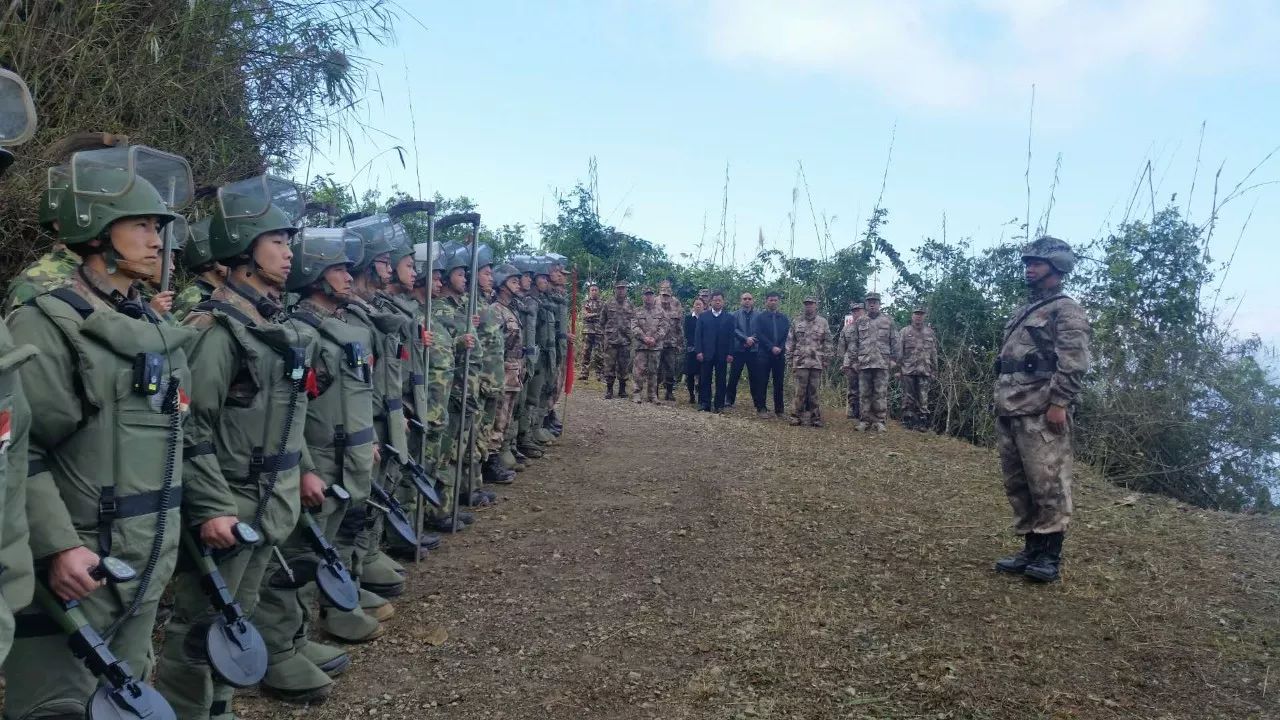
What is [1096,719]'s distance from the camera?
3.93 metres

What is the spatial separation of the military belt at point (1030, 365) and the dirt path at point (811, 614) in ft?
4.66

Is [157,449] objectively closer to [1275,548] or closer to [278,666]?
[278,666]

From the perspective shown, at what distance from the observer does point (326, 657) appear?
14.0ft

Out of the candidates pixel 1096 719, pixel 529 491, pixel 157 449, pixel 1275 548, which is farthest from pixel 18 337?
pixel 1275 548

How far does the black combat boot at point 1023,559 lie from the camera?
5.89m

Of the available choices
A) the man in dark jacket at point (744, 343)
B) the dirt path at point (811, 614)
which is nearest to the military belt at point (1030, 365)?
the dirt path at point (811, 614)

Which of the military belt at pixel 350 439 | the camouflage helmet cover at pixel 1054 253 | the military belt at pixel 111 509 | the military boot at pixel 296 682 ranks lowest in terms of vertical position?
the military boot at pixel 296 682

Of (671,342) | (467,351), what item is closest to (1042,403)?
(467,351)

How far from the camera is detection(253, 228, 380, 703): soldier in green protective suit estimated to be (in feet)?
13.0

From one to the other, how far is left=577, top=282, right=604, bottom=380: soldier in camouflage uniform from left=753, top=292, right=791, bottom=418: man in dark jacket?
382 centimetres

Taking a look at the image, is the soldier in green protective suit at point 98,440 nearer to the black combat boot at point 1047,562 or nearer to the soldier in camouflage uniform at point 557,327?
the black combat boot at point 1047,562

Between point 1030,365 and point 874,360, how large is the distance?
816cm

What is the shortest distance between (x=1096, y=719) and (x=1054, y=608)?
4.84 feet

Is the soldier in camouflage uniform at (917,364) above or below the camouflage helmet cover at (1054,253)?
below
